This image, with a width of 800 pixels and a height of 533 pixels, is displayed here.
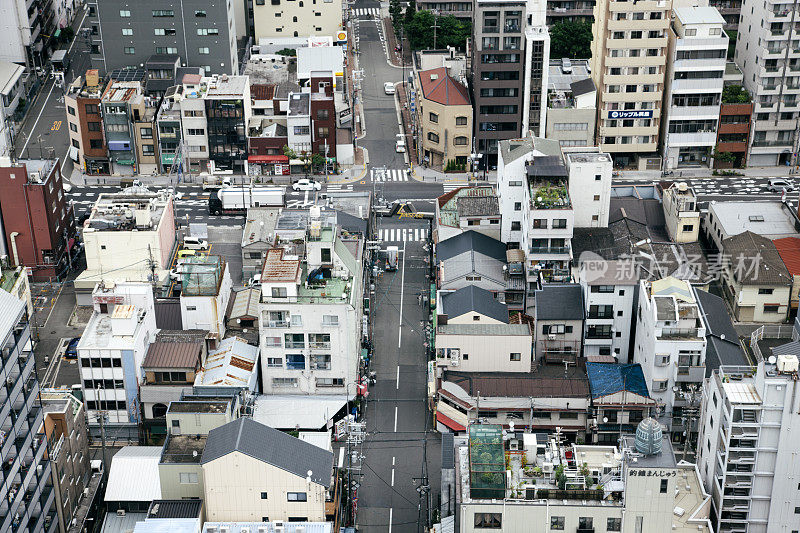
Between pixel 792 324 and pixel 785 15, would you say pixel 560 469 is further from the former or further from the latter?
pixel 785 15

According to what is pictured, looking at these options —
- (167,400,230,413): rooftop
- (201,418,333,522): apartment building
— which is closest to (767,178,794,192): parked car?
(167,400,230,413): rooftop

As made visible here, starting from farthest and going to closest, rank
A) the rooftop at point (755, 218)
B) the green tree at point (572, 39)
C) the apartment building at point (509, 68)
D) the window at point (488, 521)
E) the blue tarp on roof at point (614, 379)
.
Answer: the green tree at point (572, 39)
the apartment building at point (509, 68)
the rooftop at point (755, 218)
the blue tarp on roof at point (614, 379)
the window at point (488, 521)

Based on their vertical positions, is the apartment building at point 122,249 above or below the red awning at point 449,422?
above

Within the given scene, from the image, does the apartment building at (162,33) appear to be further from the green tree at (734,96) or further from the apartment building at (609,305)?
the apartment building at (609,305)

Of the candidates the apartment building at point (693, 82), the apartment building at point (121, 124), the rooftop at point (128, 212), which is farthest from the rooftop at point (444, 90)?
the rooftop at point (128, 212)

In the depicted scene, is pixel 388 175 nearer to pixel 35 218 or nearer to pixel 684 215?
pixel 684 215

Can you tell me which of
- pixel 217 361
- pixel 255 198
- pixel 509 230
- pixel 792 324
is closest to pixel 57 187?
pixel 255 198

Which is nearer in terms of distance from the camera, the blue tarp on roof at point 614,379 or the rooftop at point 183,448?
the rooftop at point 183,448
